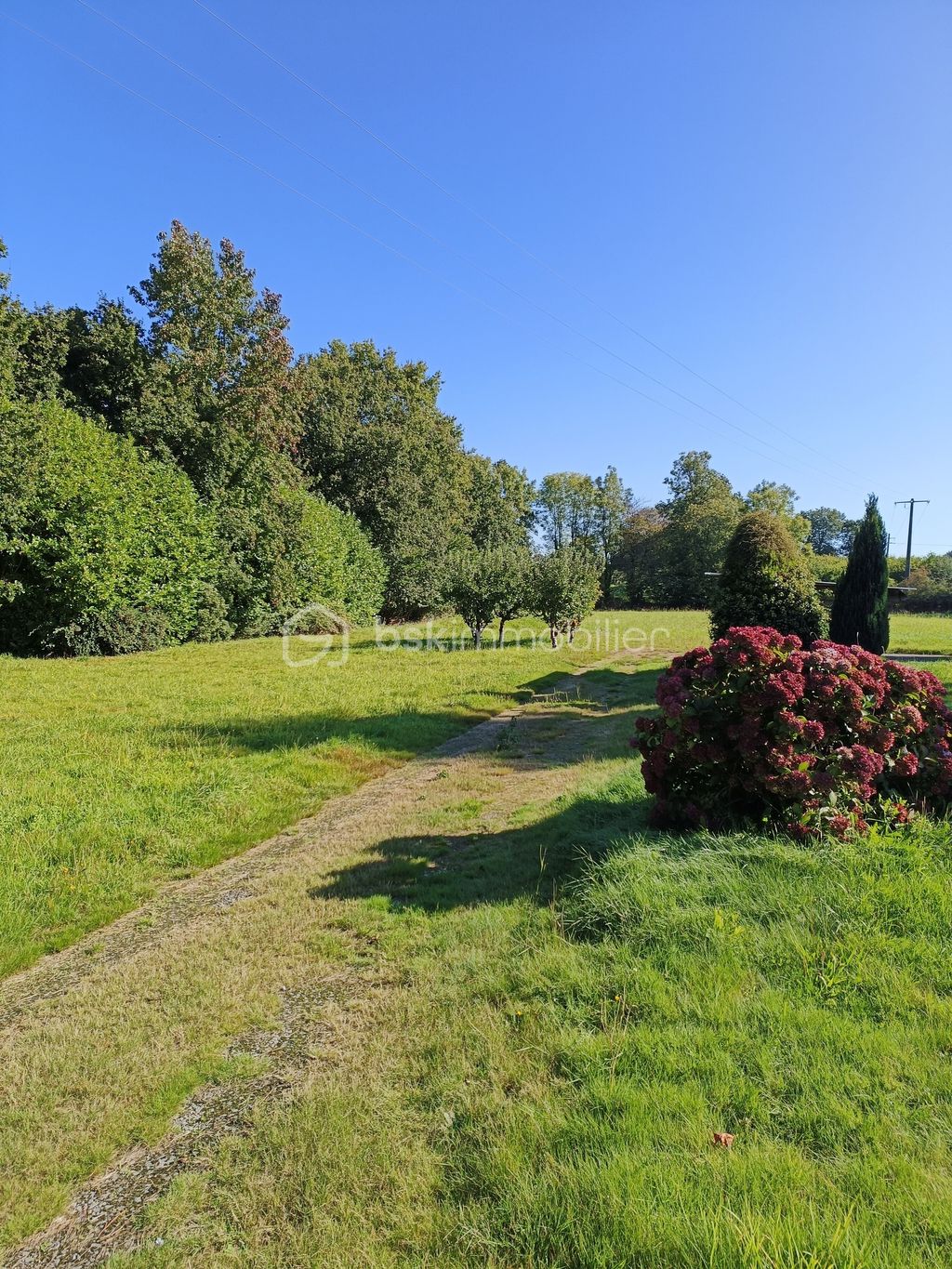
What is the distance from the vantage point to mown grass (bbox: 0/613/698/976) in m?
4.35

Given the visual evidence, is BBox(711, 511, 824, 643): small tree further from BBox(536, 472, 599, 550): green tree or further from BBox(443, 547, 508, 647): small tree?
BBox(536, 472, 599, 550): green tree

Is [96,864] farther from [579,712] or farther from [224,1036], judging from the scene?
[579,712]

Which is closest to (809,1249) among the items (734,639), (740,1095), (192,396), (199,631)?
(740,1095)

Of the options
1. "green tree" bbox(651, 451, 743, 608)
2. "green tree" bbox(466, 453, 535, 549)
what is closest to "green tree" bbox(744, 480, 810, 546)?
"green tree" bbox(651, 451, 743, 608)

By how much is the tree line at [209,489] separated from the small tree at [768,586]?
901cm

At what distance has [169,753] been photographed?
23.0 feet

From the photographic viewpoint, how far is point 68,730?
7.82 metres

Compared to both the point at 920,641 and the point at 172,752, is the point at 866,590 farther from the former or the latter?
the point at 172,752

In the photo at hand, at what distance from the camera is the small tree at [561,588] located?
1895 cm

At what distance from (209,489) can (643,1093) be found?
21.6 metres

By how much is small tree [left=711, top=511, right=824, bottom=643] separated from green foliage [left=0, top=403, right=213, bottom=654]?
13.8 metres

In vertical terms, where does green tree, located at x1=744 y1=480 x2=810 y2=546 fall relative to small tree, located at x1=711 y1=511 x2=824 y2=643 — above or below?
above

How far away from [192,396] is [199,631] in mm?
8740

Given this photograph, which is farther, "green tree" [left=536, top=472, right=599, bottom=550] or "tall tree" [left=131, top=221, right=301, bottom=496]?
"green tree" [left=536, top=472, right=599, bottom=550]
